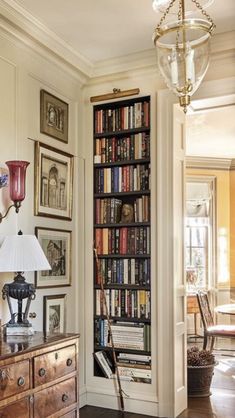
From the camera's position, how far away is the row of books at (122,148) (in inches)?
150

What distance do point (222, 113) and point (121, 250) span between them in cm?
216

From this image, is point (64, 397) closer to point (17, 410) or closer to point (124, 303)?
point (17, 410)

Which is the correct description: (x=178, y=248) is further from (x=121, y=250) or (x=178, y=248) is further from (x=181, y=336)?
(x=181, y=336)

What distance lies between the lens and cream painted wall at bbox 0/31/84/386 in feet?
10.2

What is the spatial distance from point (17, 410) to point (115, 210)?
198 centimetres

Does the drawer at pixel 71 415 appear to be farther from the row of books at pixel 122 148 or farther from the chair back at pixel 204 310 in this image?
the chair back at pixel 204 310

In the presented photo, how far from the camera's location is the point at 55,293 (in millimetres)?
3600

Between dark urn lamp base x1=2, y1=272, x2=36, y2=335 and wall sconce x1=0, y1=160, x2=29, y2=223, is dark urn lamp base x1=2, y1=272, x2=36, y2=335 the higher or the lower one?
the lower one

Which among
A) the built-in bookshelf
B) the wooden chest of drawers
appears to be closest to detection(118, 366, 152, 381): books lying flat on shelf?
the built-in bookshelf

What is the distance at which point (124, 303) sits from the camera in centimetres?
380

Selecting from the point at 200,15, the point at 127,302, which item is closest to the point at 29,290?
the point at 127,302

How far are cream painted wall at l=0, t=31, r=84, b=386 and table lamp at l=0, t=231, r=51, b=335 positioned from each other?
264 millimetres

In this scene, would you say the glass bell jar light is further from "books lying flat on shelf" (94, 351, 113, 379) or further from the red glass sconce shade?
"books lying flat on shelf" (94, 351, 113, 379)

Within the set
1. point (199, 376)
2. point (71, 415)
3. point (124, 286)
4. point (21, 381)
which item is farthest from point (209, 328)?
point (21, 381)
